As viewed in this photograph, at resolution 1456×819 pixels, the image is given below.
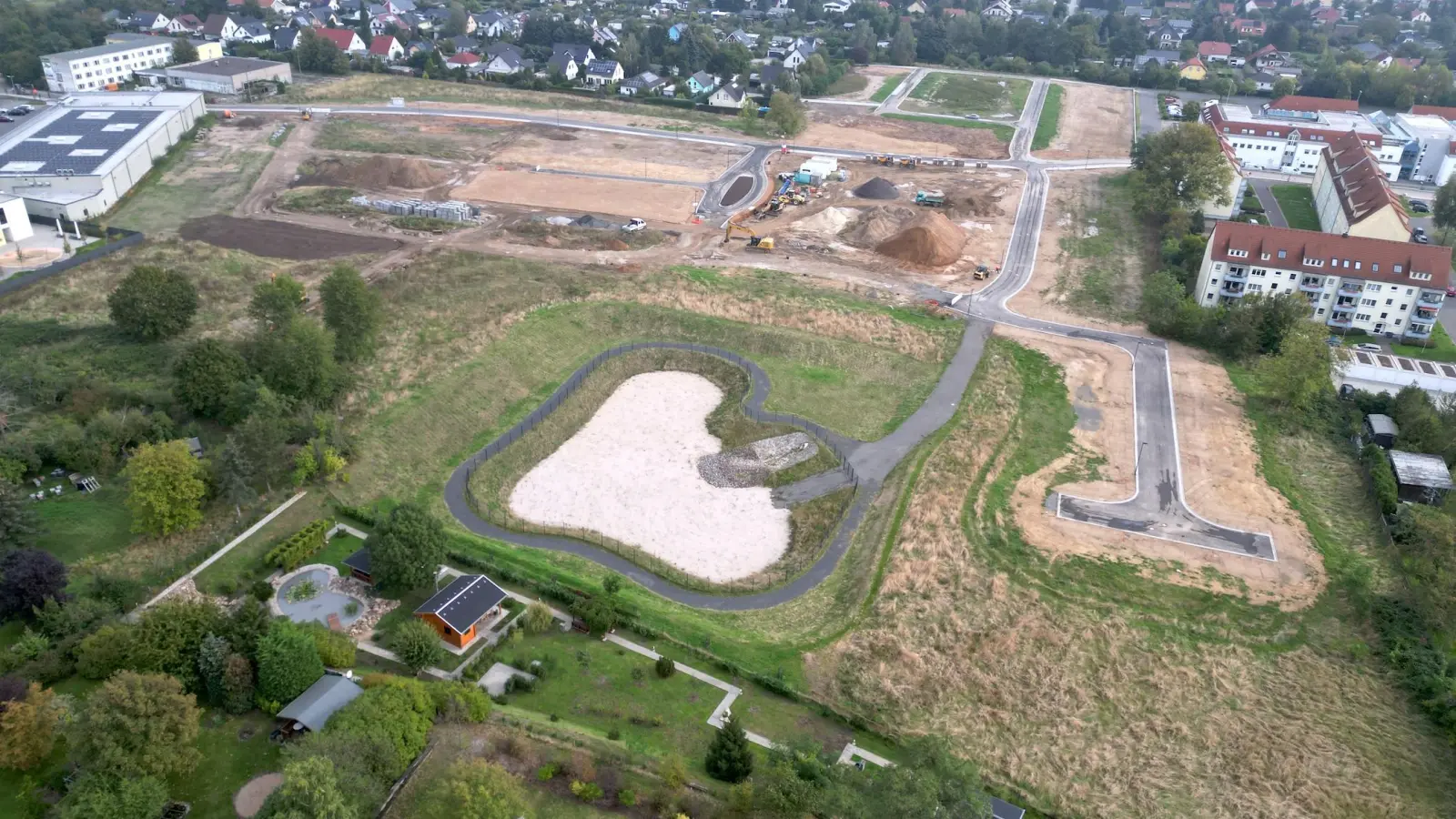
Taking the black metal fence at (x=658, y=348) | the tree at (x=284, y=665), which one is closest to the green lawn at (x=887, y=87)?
the black metal fence at (x=658, y=348)

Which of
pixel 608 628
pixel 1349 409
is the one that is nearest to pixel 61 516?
pixel 608 628

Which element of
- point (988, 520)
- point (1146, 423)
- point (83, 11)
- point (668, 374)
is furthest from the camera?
point (83, 11)

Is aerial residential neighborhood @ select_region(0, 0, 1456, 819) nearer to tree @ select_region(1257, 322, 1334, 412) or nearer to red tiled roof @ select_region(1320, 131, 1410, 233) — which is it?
tree @ select_region(1257, 322, 1334, 412)

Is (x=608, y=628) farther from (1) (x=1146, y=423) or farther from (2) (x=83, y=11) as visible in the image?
(2) (x=83, y=11)

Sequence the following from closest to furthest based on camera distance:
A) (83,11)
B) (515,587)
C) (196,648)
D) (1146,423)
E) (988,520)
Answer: (196,648)
(515,587)
(988,520)
(1146,423)
(83,11)

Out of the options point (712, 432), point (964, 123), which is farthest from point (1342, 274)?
point (964, 123)
